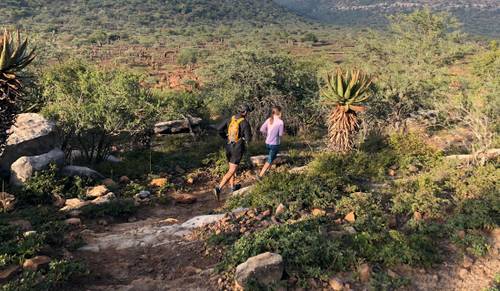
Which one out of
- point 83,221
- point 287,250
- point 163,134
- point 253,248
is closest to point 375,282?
point 287,250

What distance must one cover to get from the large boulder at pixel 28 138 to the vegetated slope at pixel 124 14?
75017mm

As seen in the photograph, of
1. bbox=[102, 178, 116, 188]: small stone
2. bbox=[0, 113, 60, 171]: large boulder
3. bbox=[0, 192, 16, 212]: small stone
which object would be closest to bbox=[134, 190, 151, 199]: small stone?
bbox=[102, 178, 116, 188]: small stone

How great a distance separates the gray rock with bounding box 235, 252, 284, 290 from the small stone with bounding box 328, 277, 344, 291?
2.00 feet

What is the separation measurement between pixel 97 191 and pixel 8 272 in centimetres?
377

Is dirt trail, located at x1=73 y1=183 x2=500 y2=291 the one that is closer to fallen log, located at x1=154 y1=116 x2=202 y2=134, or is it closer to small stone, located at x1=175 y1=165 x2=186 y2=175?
small stone, located at x1=175 y1=165 x2=186 y2=175

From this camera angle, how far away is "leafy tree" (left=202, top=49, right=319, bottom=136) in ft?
50.0

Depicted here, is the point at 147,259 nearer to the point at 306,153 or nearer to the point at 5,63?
the point at 5,63

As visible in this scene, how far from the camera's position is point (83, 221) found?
7.27m

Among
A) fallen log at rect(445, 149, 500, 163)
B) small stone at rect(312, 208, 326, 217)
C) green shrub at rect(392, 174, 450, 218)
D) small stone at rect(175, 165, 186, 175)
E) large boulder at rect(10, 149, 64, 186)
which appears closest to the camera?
small stone at rect(312, 208, 326, 217)

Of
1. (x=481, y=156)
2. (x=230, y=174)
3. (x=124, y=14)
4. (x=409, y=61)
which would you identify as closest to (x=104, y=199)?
(x=230, y=174)

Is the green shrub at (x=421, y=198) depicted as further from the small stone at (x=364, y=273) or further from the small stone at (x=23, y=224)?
the small stone at (x=23, y=224)

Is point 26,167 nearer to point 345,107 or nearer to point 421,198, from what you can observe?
point 345,107

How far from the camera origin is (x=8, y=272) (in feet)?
15.7

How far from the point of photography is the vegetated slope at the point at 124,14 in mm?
90000
